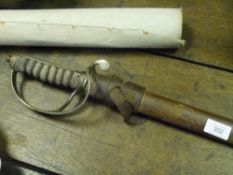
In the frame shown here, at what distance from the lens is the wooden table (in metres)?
0.64

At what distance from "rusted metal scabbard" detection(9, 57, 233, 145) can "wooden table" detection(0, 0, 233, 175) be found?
20 mm

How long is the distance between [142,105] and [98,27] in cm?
15

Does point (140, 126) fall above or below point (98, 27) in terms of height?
below

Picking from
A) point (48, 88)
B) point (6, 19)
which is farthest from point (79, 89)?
point (6, 19)

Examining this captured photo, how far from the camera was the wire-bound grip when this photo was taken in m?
0.66

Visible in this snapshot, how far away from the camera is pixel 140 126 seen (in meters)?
0.66

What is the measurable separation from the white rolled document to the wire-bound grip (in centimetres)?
4

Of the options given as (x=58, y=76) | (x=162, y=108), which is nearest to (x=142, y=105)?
(x=162, y=108)

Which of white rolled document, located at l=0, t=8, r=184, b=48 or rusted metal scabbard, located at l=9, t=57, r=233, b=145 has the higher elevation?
white rolled document, located at l=0, t=8, r=184, b=48

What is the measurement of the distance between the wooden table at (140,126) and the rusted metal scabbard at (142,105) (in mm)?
20

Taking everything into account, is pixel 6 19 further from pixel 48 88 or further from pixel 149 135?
pixel 149 135

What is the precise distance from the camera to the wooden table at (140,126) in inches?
25.1

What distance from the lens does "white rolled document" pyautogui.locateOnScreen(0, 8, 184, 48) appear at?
2.24 ft

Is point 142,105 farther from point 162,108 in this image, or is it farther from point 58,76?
point 58,76
